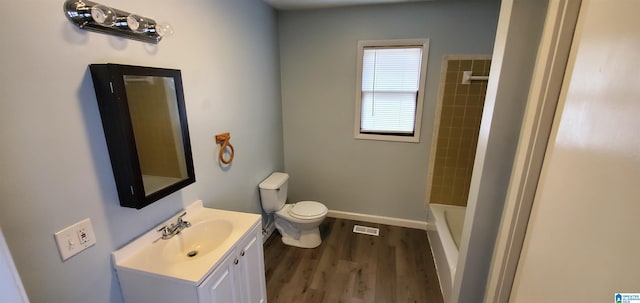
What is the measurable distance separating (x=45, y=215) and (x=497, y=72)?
1.87m

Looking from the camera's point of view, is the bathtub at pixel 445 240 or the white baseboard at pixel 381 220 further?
the white baseboard at pixel 381 220

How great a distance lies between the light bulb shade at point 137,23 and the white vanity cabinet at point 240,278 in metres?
1.17

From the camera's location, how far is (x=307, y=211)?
2510 mm

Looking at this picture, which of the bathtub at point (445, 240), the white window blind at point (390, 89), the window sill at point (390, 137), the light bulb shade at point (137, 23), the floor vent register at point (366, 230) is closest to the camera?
the light bulb shade at point (137, 23)

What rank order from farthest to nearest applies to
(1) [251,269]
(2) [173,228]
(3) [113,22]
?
(1) [251,269] < (2) [173,228] < (3) [113,22]

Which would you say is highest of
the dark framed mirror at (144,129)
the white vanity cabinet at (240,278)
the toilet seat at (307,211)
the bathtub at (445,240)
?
the dark framed mirror at (144,129)

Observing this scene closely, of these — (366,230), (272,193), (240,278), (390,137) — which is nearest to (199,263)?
(240,278)

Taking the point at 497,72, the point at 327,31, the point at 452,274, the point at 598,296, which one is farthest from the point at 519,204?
the point at 327,31

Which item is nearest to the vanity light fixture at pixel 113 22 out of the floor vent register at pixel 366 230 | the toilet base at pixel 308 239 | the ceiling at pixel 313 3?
the ceiling at pixel 313 3

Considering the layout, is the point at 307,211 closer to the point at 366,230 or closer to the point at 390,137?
the point at 366,230

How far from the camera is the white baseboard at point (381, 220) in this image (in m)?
2.88

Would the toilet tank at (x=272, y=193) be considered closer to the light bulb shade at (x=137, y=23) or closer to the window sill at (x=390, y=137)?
the window sill at (x=390, y=137)

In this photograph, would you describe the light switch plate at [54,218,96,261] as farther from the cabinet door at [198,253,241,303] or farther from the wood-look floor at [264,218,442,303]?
the wood-look floor at [264,218,442,303]

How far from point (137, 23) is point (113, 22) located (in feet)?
0.32
